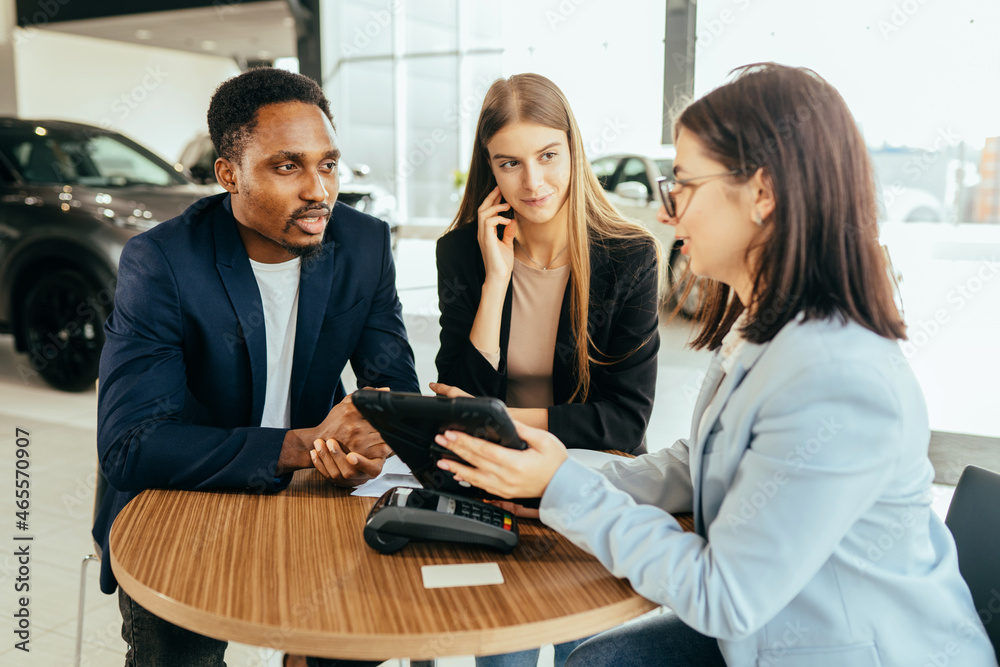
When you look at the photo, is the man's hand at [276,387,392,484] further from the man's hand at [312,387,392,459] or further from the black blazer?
the black blazer

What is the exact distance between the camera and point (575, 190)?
179 centimetres

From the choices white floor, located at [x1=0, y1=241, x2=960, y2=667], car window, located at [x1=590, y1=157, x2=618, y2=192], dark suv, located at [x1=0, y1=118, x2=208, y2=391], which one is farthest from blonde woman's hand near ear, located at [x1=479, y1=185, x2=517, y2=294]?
car window, located at [x1=590, y1=157, x2=618, y2=192]

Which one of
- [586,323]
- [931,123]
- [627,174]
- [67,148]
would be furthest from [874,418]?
[627,174]

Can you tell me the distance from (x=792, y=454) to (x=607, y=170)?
6.77 meters

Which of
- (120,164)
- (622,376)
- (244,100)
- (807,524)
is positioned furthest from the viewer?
(120,164)

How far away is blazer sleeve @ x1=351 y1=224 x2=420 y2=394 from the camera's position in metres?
1.73

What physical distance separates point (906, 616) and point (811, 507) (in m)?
0.23

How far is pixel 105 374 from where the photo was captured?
1.34 meters

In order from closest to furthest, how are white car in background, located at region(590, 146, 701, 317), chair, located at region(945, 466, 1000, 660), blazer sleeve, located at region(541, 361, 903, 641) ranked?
blazer sleeve, located at region(541, 361, 903, 641) → chair, located at region(945, 466, 1000, 660) → white car in background, located at region(590, 146, 701, 317)

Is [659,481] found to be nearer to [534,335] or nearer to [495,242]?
[534,335]

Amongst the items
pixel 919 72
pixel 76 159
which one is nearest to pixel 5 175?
pixel 76 159

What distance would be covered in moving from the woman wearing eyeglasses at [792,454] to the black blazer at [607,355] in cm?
55

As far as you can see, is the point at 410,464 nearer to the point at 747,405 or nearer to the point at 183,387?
the point at 747,405

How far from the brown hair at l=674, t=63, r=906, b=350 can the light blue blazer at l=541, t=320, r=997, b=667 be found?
0.12 feet
